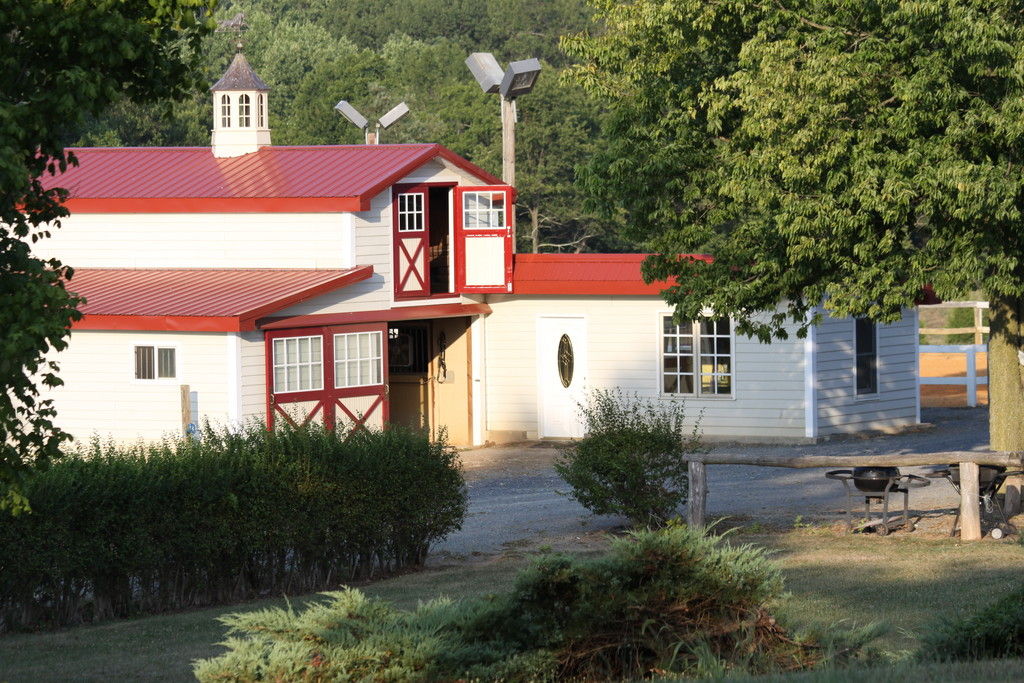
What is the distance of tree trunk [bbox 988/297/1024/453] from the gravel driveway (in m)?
1.32

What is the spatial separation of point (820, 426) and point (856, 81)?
10614mm

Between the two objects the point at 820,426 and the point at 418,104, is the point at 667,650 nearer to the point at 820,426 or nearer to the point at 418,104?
the point at 820,426

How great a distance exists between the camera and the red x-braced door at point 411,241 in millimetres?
23281

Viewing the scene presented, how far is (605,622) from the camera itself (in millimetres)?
7746

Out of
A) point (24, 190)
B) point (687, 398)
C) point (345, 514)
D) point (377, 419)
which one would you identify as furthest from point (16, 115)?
point (687, 398)

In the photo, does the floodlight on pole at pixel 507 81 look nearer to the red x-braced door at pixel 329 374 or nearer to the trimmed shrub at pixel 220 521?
the red x-braced door at pixel 329 374

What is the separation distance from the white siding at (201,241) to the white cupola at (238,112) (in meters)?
2.54

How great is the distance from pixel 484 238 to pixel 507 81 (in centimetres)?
274

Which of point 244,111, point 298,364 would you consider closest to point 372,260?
point 298,364

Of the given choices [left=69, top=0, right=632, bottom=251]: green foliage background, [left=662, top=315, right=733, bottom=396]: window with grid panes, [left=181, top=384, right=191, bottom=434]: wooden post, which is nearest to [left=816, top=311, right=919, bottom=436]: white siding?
[left=662, top=315, right=733, bottom=396]: window with grid panes

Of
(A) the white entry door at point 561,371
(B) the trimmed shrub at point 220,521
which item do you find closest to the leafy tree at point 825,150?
(B) the trimmed shrub at point 220,521

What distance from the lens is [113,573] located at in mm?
11648

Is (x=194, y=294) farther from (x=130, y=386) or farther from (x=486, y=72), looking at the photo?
(x=486, y=72)

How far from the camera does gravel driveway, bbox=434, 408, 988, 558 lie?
51.5 ft
